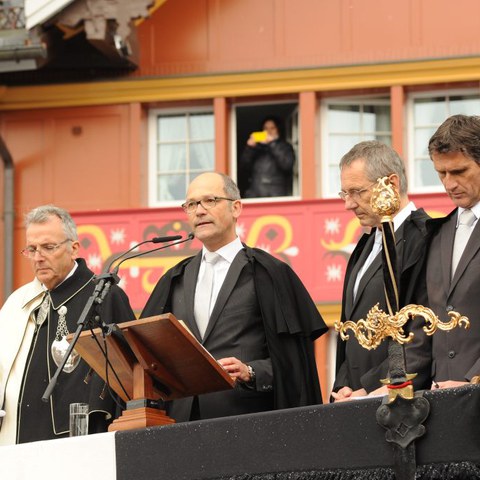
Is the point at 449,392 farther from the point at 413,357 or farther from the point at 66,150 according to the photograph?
the point at 66,150

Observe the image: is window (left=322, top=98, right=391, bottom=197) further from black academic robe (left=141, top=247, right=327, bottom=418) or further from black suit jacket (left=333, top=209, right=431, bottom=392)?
black suit jacket (left=333, top=209, right=431, bottom=392)

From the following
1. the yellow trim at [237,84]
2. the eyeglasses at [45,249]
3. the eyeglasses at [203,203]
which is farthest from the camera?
the yellow trim at [237,84]

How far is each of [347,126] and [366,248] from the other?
10529 mm

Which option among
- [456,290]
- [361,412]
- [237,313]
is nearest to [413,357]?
[456,290]

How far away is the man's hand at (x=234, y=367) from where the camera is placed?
6.76 meters

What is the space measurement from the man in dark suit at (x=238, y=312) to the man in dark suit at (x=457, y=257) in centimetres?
124

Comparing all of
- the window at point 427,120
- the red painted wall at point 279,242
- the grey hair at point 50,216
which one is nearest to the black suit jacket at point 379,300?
the grey hair at point 50,216

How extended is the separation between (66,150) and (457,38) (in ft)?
15.8

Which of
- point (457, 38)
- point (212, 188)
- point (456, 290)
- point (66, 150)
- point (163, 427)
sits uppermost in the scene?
point (457, 38)

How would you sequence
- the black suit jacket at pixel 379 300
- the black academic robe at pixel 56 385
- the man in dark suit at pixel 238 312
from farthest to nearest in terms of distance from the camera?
the black academic robe at pixel 56 385 < the man in dark suit at pixel 238 312 < the black suit jacket at pixel 379 300

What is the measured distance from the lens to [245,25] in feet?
57.5

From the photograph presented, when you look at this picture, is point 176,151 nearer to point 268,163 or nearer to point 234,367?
point 268,163

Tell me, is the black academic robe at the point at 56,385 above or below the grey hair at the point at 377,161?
below

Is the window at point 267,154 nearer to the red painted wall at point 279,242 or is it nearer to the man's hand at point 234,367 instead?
the red painted wall at point 279,242
